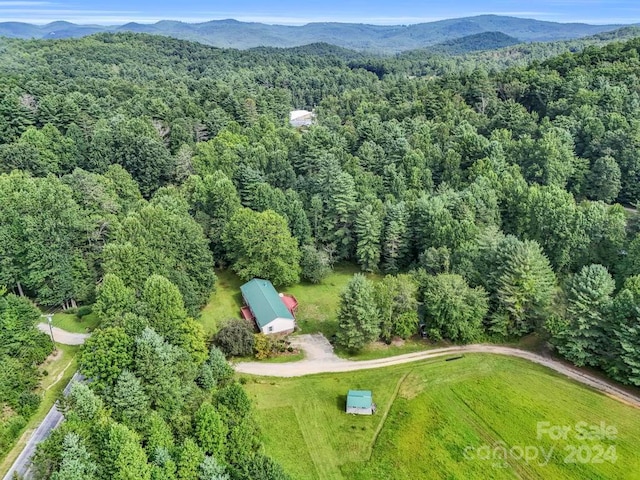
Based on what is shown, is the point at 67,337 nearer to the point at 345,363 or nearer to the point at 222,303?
the point at 222,303

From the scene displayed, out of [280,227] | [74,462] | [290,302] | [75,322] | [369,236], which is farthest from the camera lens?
[369,236]

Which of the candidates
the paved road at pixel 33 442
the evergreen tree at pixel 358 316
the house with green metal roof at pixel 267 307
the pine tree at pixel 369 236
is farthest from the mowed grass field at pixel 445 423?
the pine tree at pixel 369 236

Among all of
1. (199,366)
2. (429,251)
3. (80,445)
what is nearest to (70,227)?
(199,366)

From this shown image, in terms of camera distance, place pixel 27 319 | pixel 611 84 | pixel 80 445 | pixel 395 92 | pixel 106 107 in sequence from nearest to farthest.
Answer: pixel 80 445 < pixel 27 319 < pixel 611 84 < pixel 106 107 < pixel 395 92

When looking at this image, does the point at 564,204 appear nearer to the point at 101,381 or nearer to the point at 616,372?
the point at 616,372

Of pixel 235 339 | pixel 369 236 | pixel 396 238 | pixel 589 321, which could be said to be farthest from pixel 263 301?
pixel 589 321
